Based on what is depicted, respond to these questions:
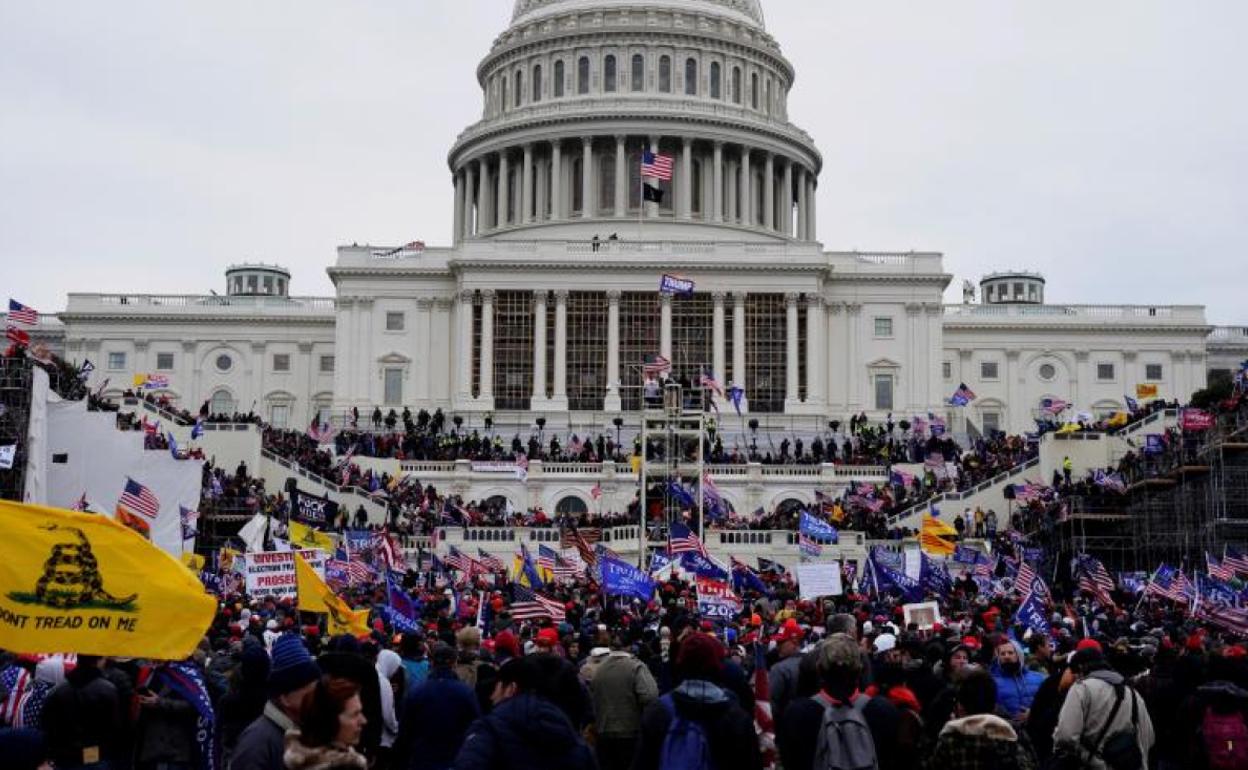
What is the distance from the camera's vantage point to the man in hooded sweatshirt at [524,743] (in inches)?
454

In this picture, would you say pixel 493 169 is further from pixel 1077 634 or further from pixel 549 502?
pixel 1077 634

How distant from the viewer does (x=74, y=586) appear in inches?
505

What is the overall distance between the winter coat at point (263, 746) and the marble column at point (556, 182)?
316 feet

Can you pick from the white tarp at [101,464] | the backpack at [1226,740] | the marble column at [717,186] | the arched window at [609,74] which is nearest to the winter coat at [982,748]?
the backpack at [1226,740]

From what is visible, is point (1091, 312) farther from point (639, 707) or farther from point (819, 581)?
point (639, 707)

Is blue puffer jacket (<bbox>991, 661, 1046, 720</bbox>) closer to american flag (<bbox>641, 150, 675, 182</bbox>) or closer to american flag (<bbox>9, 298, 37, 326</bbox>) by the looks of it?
american flag (<bbox>9, 298, 37, 326</bbox>)

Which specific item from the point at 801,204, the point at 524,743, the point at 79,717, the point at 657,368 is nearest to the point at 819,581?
the point at 79,717

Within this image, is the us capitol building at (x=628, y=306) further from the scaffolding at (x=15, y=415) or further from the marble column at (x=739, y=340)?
the scaffolding at (x=15, y=415)

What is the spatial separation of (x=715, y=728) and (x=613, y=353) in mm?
81415

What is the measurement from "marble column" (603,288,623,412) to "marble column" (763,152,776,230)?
18.7 m

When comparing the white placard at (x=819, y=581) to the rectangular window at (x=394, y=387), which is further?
the rectangular window at (x=394, y=387)

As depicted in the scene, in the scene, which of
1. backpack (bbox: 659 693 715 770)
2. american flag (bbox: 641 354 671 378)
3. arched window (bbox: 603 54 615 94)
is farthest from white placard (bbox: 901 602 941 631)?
arched window (bbox: 603 54 615 94)

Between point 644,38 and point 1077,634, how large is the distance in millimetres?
90872

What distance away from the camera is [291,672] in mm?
11594
